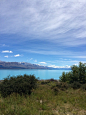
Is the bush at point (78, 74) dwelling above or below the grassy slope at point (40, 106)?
above

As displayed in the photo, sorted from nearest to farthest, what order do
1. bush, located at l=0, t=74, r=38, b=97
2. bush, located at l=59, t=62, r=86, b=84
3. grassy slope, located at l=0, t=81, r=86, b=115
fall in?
grassy slope, located at l=0, t=81, r=86, b=115 → bush, located at l=0, t=74, r=38, b=97 → bush, located at l=59, t=62, r=86, b=84

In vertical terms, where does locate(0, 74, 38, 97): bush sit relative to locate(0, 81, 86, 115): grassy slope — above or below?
above

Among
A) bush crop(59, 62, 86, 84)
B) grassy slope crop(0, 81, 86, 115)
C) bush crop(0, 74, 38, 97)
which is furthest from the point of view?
bush crop(59, 62, 86, 84)

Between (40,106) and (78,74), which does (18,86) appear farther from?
(78,74)

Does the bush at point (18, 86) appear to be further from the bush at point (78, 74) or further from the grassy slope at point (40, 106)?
the bush at point (78, 74)

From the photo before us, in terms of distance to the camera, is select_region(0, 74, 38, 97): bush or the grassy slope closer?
the grassy slope

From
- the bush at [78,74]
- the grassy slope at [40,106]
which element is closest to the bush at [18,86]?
the grassy slope at [40,106]

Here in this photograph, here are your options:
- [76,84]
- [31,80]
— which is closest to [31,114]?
[31,80]

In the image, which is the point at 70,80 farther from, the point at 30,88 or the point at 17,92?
the point at 17,92

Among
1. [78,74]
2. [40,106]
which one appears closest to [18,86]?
[40,106]

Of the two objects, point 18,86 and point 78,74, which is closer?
point 18,86

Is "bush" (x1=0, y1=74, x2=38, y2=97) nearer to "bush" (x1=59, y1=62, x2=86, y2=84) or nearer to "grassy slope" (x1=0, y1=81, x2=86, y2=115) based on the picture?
"grassy slope" (x1=0, y1=81, x2=86, y2=115)

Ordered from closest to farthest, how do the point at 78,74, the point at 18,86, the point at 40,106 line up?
the point at 40,106, the point at 18,86, the point at 78,74

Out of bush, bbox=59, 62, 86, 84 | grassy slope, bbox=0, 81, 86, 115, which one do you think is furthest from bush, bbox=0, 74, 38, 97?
bush, bbox=59, 62, 86, 84
